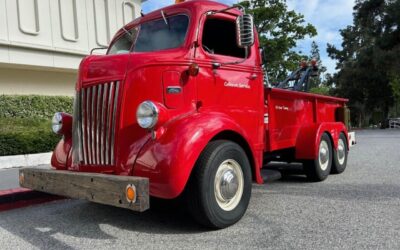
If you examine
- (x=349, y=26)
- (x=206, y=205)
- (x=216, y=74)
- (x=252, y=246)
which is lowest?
(x=252, y=246)

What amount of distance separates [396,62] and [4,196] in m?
29.6

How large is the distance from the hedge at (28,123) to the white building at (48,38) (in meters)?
1.10

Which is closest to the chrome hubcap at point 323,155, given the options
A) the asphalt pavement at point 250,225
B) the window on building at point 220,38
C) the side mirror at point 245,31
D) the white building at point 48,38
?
the asphalt pavement at point 250,225

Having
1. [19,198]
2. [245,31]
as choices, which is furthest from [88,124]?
[19,198]

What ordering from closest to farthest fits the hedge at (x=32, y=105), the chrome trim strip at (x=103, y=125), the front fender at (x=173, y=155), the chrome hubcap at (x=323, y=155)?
1. the front fender at (x=173, y=155)
2. the chrome trim strip at (x=103, y=125)
3. the chrome hubcap at (x=323, y=155)
4. the hedge at (x=32, y=105)

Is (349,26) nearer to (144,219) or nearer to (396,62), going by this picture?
(396,62)

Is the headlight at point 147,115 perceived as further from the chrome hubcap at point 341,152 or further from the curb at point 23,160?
the curb at point 23,160

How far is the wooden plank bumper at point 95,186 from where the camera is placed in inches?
150

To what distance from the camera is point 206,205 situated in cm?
425

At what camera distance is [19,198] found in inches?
239

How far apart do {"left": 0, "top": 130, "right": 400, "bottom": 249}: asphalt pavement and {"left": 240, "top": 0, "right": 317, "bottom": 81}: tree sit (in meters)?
18.5

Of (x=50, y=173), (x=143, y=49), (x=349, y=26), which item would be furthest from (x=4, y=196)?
(x=349, y=26)

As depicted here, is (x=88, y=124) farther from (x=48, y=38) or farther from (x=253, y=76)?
(x=48, y=38)

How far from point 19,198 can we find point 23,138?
176 inches
